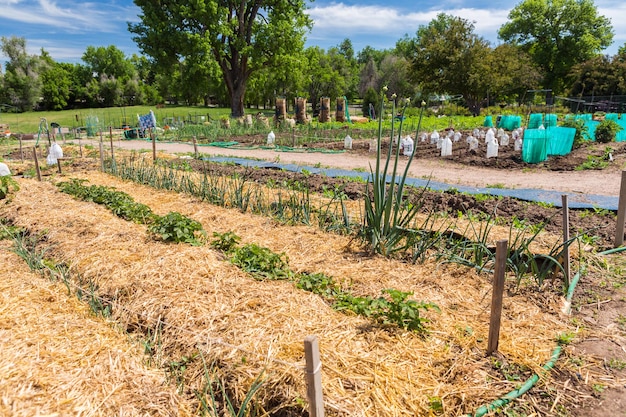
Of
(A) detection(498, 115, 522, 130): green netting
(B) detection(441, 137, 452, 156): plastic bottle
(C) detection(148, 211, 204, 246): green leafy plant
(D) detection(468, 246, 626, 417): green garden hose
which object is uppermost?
(A) detection(498, 115, 522, 130): green netting

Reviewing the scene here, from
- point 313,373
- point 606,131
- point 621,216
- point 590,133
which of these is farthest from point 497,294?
point 590,133

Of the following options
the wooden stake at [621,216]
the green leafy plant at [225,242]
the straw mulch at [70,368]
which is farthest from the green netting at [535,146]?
the straw mulch at [70,368]

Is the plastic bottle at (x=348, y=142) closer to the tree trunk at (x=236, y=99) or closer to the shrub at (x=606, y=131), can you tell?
the shrub at (x=606, y=131)

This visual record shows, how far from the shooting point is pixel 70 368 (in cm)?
204

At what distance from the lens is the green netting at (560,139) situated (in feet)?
33.6

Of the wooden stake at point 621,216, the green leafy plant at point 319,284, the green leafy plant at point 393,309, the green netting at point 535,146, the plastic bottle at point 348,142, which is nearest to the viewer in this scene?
the green leafy plant at point 393,309

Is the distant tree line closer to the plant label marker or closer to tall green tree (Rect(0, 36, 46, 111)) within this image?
tall green tree (Rect(0, 36, 46, 111))

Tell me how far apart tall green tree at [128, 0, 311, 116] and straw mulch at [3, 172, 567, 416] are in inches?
855

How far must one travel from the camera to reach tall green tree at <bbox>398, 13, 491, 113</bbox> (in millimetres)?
26969

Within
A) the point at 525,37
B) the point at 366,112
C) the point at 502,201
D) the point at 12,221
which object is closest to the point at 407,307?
the point at 502,201

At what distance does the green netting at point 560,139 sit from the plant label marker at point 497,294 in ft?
31.6

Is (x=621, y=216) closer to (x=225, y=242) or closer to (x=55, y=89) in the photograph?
(x=225, y=242)

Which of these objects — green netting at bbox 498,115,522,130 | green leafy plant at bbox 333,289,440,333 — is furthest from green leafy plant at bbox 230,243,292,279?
green netting at bbox 498,115,522,130

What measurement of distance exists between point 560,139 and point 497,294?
10041 millimetres
